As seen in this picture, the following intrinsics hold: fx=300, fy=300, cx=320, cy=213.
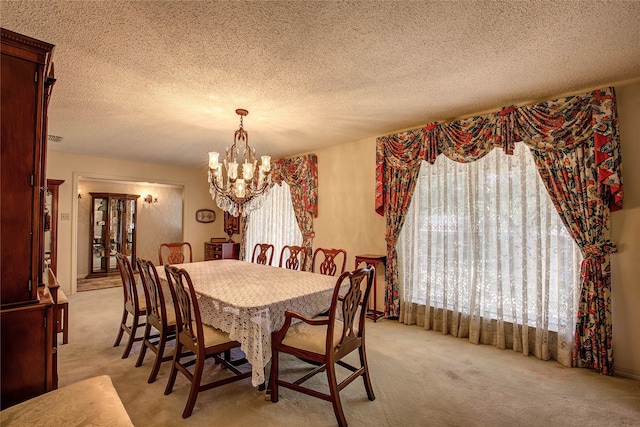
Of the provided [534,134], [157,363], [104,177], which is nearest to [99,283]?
[104,177]

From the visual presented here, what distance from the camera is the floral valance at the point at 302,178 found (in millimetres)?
4995

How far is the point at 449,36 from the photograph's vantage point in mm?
1916

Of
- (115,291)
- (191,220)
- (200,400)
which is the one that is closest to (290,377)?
(200,400)

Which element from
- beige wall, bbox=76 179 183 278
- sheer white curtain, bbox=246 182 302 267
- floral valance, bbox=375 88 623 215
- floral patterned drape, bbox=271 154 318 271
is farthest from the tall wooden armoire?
beige wall, bbox=76 179 183 278

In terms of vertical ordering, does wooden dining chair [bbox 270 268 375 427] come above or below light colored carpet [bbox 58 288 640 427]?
above

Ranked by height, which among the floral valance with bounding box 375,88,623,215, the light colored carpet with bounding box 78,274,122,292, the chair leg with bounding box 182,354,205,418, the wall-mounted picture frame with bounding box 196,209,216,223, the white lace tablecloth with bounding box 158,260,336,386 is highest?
the floral valance with bounding box 375,88,623,215

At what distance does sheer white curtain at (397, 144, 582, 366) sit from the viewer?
9.28 feet

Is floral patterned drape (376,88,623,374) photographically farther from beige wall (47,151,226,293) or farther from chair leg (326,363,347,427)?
beige wall (47,151,226,293)

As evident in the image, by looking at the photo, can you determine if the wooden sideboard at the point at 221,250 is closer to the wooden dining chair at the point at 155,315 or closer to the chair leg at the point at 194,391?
the wooden dining chair at the point at 155,315

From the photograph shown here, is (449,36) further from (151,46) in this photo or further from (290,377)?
(290,377)

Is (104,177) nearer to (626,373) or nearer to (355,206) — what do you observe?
(355,206)

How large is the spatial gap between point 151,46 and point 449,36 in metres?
1.97

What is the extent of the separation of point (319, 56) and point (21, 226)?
201 cm

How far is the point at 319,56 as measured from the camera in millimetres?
2152
